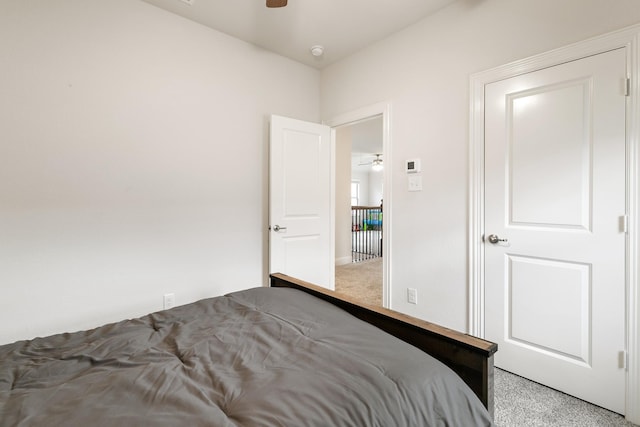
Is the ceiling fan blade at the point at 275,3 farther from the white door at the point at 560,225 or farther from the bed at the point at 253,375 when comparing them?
the bed at the point at 253,375

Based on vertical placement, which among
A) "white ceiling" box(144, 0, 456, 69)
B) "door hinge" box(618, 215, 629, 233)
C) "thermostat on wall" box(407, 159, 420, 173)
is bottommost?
"door hinge" box(618, 215, 629, 233)

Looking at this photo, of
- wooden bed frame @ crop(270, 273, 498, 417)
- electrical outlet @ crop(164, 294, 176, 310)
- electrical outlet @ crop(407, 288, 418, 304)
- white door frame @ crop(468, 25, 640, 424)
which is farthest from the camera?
electrical outlet @ crop(407, 288, 418, 304)

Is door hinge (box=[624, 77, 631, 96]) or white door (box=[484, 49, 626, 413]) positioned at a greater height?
door hinge (box=[624, 77, 631, 96])

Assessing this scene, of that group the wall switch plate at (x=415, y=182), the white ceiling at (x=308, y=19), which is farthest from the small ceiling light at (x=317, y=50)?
the wall switch plate at (x=415, y=182)

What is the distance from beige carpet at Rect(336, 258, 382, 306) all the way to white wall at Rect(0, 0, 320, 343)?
4.67ft

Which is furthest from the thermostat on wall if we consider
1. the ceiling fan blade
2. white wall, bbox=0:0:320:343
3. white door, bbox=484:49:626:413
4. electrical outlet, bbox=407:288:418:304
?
the ceiling fan blade

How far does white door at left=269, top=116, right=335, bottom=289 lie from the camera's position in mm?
2936

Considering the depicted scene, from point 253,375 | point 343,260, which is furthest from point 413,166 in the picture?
point 343,260

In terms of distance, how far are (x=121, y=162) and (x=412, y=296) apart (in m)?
2.54

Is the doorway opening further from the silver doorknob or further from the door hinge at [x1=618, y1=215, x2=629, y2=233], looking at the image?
the door hinge at [x1=618, y1=215, x2=629, y2=233]

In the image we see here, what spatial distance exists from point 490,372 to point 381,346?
35cm

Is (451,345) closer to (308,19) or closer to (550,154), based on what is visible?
(550,154)

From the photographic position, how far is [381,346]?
1.00 m

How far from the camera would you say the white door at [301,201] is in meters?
2.94
